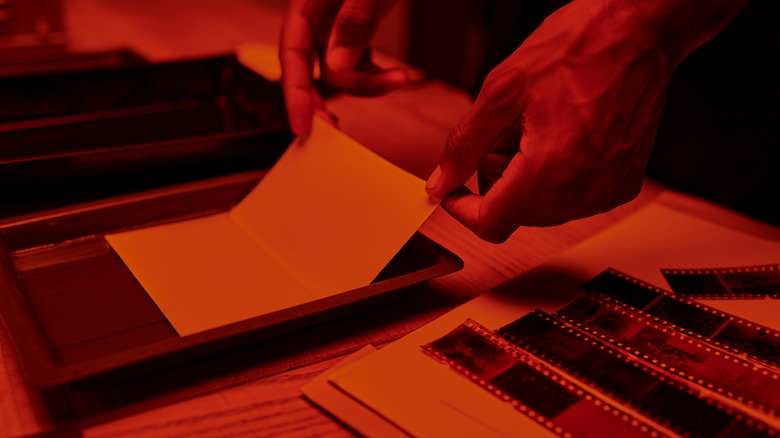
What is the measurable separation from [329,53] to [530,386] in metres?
0.52

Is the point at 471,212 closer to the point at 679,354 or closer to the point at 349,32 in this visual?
the point at 679,354

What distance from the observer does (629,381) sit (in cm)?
49

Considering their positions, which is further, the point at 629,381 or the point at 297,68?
the point at 297,68

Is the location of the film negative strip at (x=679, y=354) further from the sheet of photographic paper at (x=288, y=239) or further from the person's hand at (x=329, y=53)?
the person's hand at (x=329, y=53)

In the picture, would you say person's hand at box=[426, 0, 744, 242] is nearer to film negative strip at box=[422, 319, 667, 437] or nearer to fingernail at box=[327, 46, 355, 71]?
film negative strip at box=[422, 319, 667, 437]

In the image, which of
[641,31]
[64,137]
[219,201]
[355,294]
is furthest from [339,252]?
[64,137]

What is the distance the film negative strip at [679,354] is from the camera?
48 centimetres

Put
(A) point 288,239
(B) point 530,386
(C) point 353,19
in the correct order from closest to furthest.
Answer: (B) point 530,386 < (A) point 288,239 < (C) point 353,19

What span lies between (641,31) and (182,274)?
47cm

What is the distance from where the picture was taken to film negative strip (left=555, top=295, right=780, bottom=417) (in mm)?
478

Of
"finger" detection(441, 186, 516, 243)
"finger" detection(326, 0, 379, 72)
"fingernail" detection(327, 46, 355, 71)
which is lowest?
"finger" detection(441, 186, 516, 243)

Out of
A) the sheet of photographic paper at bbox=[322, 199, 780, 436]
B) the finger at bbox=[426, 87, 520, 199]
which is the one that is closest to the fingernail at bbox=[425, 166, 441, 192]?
the finger at bbox=[426, 87, 520, 199]

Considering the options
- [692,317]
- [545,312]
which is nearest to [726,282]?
[692,317]

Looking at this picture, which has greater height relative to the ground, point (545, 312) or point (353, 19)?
point (353, 19)
